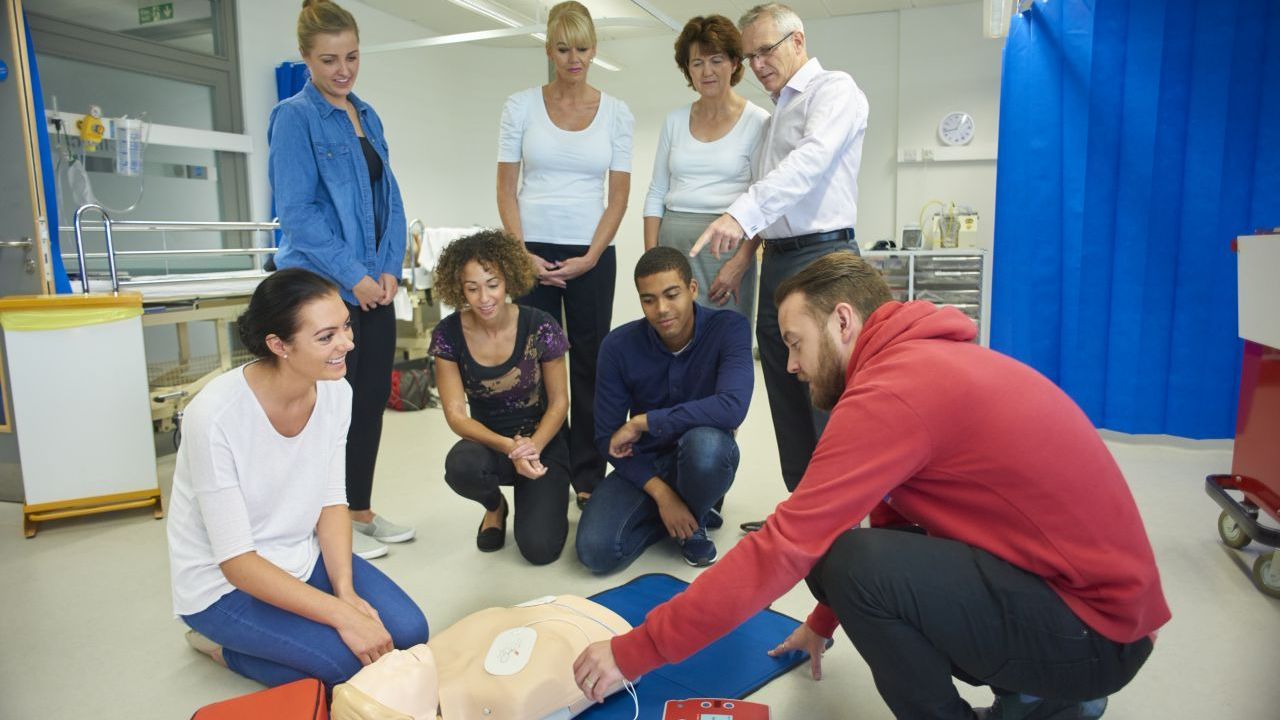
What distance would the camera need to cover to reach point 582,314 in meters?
2.79

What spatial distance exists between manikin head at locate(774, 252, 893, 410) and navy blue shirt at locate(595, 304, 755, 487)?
921 millimetres

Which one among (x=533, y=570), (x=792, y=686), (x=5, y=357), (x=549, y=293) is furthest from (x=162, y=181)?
(x=792, y=686)

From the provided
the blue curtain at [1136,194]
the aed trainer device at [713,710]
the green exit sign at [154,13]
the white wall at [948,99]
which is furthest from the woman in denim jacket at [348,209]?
the white wall at [948,99]

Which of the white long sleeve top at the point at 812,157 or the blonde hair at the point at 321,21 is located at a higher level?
the blonde hair at the point at 321,21

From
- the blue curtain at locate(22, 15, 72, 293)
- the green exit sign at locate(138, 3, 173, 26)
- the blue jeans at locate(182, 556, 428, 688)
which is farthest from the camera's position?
the green exit sign at locate(138, 3, 173, 26)

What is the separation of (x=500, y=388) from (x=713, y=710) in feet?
4.17

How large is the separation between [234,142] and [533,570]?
14.2 ft

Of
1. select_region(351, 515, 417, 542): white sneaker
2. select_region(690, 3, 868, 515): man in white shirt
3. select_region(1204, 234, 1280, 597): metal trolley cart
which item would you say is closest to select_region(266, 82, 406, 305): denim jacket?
select_region(351, 515, 417, 542): white sneaker

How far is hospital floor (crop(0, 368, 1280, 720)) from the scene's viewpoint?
1661mm

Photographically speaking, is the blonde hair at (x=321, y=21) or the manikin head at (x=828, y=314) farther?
the blonde hair at (x=321, y=21)

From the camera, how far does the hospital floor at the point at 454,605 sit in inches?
65.4

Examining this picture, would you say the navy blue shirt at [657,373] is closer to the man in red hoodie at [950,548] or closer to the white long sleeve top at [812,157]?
the white long sleeve top at [812,157]

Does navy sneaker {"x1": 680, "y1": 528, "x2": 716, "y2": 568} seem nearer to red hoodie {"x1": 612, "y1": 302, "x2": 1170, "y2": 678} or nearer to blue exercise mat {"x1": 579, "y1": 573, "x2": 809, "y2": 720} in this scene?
blue exercise mat {"x1": 579, "y1": 573, "x2": 809, "y2": 720}

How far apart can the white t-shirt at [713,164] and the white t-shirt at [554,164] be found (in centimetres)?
21
